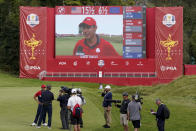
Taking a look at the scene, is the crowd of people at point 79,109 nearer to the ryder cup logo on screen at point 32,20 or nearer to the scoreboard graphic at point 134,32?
the scoreboard graphic at point 134,32

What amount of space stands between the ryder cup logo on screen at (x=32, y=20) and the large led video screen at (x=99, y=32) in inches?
125

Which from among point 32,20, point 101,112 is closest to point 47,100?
point 101,112

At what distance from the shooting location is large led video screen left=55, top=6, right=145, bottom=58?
61.8 meters

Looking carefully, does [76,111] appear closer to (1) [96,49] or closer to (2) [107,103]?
(2) [107,103]

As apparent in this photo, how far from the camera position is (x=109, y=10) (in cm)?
6181

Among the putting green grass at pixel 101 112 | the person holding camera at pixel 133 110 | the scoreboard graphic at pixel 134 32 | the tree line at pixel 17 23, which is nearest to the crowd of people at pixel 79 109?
the person holding camera at pixel 133 110

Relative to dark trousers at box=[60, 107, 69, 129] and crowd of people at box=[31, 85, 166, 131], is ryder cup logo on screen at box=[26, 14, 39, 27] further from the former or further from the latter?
dark trousers at box=[60, 107, 69, 129]

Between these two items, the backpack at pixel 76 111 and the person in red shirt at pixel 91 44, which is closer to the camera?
the backpack at pixel 76 111

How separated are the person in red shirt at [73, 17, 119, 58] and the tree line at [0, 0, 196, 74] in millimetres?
15204

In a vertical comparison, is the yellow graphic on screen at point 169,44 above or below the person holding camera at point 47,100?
above

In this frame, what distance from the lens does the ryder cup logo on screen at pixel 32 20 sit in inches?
2473

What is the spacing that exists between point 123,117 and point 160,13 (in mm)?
44207

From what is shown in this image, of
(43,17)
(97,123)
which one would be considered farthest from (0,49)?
(97,123)

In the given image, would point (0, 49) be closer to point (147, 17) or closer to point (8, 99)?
point (147, 17)
